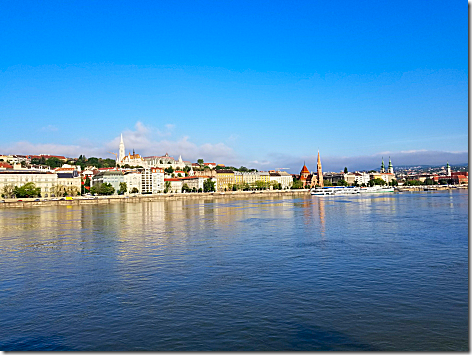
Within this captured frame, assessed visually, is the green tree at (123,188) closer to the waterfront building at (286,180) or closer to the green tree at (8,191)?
the green tree at (8,191)

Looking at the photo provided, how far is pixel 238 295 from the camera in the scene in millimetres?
7754

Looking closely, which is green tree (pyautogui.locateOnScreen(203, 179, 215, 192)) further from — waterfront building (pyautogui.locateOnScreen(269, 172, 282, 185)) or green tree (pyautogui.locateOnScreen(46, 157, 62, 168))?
green tree (pyautogui.locateOnScreen(46, 157, 62, 168))

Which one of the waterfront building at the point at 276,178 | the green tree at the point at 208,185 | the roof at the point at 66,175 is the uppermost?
the roof at the point at 66,175

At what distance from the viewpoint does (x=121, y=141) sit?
111438 mm

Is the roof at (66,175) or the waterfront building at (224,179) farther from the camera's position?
the waterfront building at (224,179)

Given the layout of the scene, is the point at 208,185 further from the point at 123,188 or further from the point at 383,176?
the point at 383,176

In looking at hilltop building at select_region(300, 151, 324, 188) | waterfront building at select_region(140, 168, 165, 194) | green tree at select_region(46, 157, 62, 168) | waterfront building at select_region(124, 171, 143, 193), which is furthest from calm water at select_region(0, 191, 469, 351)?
hilltop building at select_region(300, 151, 324, 188)

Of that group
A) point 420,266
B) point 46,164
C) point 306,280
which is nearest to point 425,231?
point 420,266

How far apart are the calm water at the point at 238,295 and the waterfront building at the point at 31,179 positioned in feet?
157

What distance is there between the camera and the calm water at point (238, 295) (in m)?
5.85

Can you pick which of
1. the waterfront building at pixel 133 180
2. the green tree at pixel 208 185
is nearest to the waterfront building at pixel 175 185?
the green tree at pixel 208 185

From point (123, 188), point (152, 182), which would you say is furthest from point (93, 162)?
point (123, 188)

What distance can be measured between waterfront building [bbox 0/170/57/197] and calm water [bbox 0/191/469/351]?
47757 millimetres

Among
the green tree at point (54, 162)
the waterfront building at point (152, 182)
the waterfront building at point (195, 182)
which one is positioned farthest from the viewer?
the green tree at point (54, 162)
